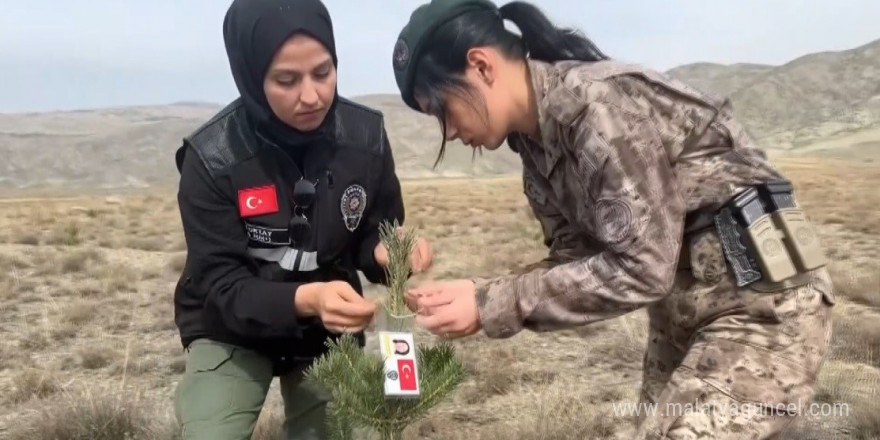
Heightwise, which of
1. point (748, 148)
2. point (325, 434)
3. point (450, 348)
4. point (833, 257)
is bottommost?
point (833, 257)

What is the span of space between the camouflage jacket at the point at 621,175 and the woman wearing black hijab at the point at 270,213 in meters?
0.47

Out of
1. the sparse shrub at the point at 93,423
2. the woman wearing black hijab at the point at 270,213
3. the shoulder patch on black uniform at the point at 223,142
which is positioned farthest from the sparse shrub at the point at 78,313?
the shoulder patch on black uniform at the point at 223,142

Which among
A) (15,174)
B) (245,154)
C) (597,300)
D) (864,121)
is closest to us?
(597,300)

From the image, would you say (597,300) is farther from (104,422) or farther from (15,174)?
(15,174)

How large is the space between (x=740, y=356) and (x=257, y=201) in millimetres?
1474

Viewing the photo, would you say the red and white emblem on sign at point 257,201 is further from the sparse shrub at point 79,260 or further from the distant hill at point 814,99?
the distant hill at point 814,99

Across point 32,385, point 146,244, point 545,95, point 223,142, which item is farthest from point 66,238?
point 545,95

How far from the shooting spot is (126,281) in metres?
9.73

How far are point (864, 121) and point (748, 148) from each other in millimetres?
91854

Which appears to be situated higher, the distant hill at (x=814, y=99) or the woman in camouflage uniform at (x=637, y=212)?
the distant hill at (x=814, y=99)

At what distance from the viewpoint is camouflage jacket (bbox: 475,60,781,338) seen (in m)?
1.79

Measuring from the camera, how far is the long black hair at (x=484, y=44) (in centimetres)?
186

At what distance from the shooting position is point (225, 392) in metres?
2.54

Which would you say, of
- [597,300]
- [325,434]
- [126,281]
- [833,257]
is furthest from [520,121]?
[833,257]
